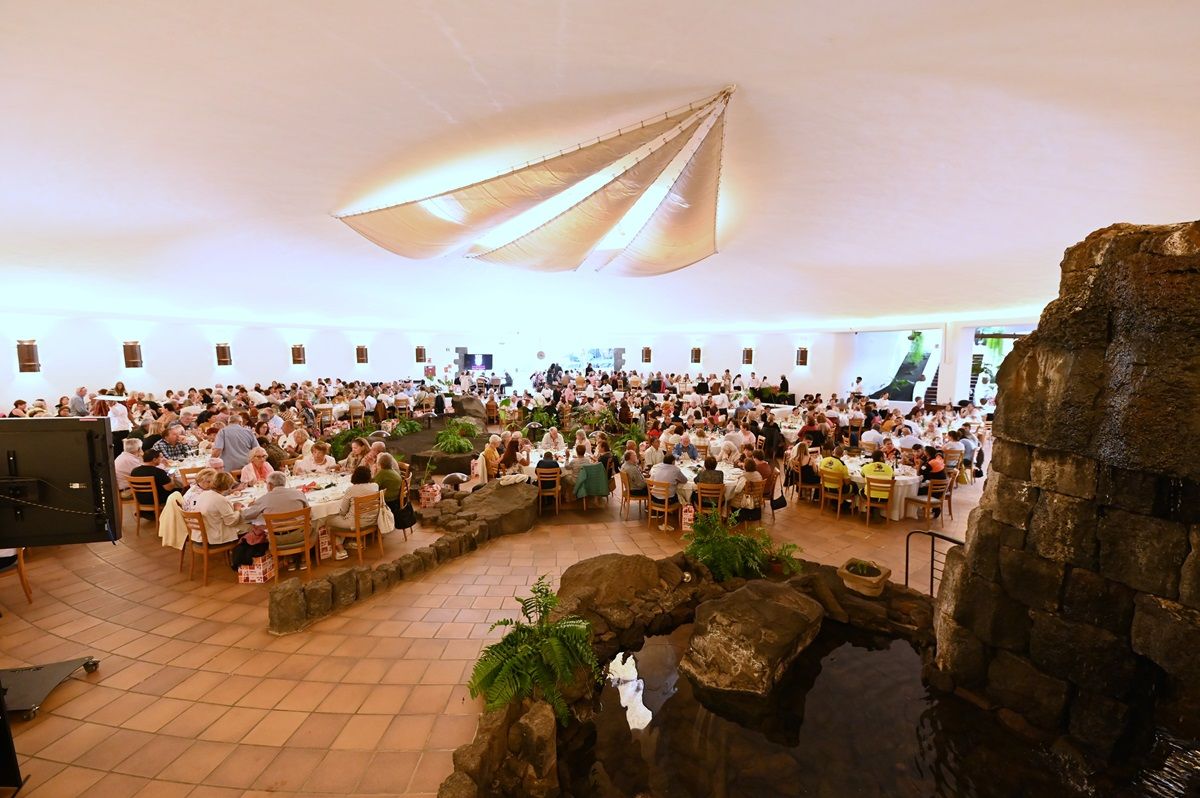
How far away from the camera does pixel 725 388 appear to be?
20.0m

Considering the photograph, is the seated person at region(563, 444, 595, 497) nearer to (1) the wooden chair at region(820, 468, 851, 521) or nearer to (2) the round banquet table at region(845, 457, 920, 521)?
(1) the wooden chair at region(820, 468, 851, 521)

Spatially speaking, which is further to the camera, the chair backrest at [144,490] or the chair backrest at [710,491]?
the chair backrest at [710,491]

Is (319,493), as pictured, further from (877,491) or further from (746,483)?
(877,491)

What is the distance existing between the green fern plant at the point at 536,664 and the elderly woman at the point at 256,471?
4.68m

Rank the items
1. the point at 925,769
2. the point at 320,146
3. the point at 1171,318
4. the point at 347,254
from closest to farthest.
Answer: the point at 1171,318 < the point at 925,769 < the point at 320,146 < the point at 347,254

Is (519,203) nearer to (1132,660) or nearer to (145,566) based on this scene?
(145,566)

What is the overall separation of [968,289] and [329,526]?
14.9 meters

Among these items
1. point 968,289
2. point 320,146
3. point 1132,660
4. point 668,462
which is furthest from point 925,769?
point 968,289

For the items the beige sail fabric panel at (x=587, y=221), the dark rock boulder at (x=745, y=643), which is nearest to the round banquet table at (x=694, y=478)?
the dark rock boulder at (x=745, y=643)

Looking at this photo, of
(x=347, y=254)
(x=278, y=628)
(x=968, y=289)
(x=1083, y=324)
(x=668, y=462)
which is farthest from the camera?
(x=968, y=289)

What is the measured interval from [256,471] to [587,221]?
636 centimetres

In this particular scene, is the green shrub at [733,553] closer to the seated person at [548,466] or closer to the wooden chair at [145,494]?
the seated person at [548,466]

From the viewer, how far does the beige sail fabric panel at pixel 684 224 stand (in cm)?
633

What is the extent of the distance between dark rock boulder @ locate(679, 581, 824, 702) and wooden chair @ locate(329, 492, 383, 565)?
3.81 meters
